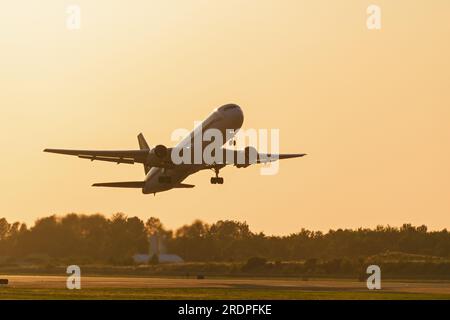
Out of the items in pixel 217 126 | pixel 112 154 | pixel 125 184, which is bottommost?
pixel 125 184

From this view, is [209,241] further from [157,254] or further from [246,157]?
[246,157]

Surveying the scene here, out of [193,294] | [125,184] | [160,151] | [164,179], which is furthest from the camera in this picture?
[125,184]

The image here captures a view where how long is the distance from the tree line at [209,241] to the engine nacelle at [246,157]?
3021 centimetres

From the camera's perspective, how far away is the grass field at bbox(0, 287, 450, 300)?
7250 centimetres

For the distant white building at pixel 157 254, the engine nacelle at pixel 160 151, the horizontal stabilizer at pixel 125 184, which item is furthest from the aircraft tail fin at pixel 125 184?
the distant white building at pixel 157 254

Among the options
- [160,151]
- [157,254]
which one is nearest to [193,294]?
[160,151]

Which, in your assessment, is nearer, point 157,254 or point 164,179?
point 164,179

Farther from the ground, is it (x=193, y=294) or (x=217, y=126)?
(x=217, y=126)

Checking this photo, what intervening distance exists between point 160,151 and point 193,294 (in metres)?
26.4

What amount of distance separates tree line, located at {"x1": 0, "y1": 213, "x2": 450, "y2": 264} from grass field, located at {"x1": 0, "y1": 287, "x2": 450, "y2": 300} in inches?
2020

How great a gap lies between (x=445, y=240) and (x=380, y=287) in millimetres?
43286

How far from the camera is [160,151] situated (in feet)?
328

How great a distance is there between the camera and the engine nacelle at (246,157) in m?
102
